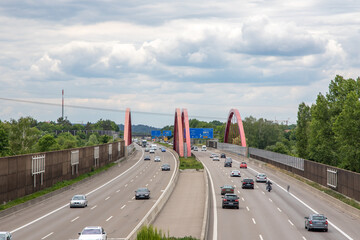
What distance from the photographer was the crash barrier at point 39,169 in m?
45.2

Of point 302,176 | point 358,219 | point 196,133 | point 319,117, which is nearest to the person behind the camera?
point 358,219

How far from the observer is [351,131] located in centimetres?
8156

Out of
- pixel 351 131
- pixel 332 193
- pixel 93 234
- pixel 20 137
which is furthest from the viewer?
pixel 20 137

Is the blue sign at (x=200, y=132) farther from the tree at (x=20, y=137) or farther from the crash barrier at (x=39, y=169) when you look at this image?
the crash barrier at (x=39, y=169)

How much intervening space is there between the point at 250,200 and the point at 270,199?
96.4 inches

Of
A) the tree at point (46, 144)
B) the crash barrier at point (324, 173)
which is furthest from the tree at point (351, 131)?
the tree at point (46, 144)

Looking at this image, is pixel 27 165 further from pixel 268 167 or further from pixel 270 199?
pixel 268 167

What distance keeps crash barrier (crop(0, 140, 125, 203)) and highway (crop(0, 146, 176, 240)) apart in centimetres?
214

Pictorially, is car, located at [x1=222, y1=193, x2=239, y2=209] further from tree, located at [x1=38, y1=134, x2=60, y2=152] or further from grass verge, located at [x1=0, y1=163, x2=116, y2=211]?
tree, located at [x1=38, y1=134, x2=60, y2=152]

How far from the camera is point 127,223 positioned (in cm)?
3603

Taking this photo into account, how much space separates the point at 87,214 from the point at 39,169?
15.2 m

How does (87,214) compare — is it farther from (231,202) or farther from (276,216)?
(276,216)

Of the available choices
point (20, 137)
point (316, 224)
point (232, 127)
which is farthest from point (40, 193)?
point (232, 127)

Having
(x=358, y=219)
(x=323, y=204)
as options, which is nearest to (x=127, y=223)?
(x=358, y=219)
